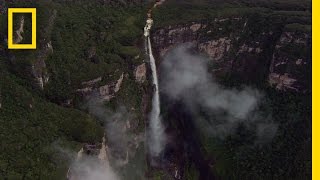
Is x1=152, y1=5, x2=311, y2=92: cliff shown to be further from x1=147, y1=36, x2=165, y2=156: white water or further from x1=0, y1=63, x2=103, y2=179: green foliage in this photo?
x1=0, y1=63, x2=103, y2=179: green foliage

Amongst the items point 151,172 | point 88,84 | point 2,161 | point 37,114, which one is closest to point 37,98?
point 37,114

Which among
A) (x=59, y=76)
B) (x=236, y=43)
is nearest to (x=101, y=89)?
(x=59, y=76)

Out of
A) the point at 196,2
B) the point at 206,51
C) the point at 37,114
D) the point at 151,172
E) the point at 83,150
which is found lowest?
the point at 151,172

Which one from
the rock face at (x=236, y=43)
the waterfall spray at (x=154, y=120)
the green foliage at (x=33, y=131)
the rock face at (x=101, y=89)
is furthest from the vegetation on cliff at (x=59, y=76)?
the rock face at (x=236, y=43)

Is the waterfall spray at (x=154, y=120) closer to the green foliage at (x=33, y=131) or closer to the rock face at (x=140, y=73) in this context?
the rock face at (x=140, y=73)

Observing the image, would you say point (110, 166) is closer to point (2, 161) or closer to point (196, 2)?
point (2, 161)

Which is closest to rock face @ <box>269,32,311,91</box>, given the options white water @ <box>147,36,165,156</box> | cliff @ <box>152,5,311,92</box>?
cliff @ <box>152,5,311,92</box>

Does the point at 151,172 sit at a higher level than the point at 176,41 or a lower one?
lower
